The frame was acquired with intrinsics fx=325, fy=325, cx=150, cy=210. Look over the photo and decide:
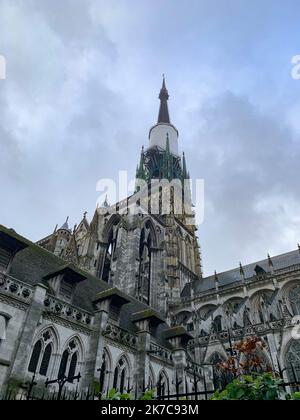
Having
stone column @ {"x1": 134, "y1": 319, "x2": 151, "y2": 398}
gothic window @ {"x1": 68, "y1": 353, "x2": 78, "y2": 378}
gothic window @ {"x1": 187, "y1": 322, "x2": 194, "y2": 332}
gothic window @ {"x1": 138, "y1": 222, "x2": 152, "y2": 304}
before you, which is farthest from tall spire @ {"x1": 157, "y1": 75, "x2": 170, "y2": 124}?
gothic window @ {"x1": 68, "y1": 353, "x2": 78, "y2": 378}

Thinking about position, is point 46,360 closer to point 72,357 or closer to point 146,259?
point 72,357

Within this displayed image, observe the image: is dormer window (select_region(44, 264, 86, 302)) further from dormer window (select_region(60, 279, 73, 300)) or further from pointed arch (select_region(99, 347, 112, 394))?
pointed arch (select_region(99, 347, 112, 394))

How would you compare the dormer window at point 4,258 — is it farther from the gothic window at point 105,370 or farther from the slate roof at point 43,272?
the gothic window at point 105,370

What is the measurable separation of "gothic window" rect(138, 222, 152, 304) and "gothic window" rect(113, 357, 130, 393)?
16519 mm

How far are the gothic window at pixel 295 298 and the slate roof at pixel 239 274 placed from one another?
249 centimetres

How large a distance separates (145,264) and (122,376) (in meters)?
Answer: 22.5

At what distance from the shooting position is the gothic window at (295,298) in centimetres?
3080

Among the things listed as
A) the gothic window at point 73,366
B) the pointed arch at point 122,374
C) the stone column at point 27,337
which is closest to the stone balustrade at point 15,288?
the stone column at point 27,337

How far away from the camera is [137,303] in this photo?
993 inches

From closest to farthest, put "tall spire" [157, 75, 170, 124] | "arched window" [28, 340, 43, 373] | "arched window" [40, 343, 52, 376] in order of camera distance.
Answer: "arched window" [28, 340, 43, 373] < "arched window" [40, 343, 52, 376] < "tall spire" [157, 75, 170, 124]

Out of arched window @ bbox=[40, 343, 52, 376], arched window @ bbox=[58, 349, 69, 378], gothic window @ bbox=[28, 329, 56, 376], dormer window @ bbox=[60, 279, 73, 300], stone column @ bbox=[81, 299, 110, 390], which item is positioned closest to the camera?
gothic window @ bbox=[28, 329, 56, 376]

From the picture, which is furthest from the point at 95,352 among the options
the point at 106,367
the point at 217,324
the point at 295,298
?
the point at 295,298

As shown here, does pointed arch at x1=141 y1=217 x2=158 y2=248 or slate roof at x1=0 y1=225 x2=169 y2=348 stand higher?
pointed arch at x1=141 y1=217 x2=158 y2=248

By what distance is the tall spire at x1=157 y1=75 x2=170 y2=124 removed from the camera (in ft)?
235
